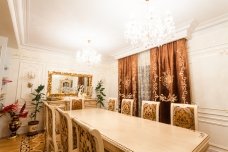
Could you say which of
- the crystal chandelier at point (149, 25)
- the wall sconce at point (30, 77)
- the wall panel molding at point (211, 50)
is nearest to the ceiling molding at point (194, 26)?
the wall panel molding at point (211, 50)

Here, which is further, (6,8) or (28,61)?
(28,61)

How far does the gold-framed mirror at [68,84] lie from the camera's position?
4.50 metres

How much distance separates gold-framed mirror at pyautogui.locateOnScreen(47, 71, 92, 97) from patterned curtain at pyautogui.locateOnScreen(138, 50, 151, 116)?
2024mm

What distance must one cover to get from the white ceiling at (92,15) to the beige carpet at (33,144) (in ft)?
8.52

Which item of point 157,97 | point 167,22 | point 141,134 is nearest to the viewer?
point 141,134

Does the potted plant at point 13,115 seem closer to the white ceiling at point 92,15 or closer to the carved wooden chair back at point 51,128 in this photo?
the carved wooden chair back at point 51,128

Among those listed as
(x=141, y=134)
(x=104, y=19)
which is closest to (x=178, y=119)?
(x=141, y=134)

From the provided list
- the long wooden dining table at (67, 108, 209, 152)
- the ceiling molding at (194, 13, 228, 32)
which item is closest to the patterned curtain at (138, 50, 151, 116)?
the ceiling molding at (194, 13, 228, 32)

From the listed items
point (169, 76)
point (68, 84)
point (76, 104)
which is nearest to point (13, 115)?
point (76, 104)

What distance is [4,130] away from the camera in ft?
11.8

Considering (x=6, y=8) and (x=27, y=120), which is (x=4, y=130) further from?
(x=6, y=8)

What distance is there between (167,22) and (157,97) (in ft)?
6.69

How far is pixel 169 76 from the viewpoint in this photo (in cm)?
330

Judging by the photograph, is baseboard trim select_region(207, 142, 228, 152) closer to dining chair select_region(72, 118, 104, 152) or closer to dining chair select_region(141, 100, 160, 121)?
dining chair select_region(141, 100, 160, 121)
